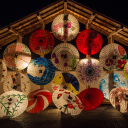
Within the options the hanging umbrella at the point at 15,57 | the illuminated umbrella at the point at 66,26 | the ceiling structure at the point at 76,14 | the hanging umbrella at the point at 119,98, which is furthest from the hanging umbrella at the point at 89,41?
the hanging umbrella at the point at 15,57

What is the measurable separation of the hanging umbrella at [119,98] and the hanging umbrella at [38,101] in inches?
90.8

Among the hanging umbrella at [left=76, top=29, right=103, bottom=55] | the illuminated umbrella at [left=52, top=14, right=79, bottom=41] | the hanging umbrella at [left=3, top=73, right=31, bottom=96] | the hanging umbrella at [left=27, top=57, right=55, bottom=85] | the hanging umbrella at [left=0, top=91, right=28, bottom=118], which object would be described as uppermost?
the illuminated umbrella at [left=52, top=14, right=79, bottom=41]

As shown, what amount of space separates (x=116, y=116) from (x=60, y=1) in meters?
4.81

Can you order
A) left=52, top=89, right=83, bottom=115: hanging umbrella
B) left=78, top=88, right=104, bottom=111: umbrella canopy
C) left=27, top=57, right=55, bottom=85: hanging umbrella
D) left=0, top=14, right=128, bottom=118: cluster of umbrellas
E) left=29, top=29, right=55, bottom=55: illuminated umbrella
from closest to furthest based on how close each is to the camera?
left=52, top=89, right=83, bottom=115: hanging umbrella
left=78, top=88, right=104, bottom=111: umbrella canopy
left=0, top=14, right=128, bottom=118: cluster of umbrellas
left=27, top=57, right=55, bottom=85: hanging umbrella
left=29, top=29, right=55, bottom=55: illuminated umbrella

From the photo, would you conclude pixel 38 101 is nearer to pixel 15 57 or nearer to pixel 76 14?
pixel 15 57

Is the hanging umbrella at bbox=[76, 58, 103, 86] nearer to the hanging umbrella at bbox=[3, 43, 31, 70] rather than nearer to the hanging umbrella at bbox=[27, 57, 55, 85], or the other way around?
the hanging umbrella at bbox=[27, 57, 55, 85]

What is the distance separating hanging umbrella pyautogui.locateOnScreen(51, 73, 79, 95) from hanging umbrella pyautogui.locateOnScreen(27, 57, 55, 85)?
25 centimetres

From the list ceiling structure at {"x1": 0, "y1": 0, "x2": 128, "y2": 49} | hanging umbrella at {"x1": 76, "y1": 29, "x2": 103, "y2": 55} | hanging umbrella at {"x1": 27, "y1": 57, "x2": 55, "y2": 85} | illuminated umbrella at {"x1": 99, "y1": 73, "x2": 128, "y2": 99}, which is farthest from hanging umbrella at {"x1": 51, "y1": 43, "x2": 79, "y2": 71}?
ceiling structure at {"x1": 0, "y1": 0, "x2": 128, "y2": 49}

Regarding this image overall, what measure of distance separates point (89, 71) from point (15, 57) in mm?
2841

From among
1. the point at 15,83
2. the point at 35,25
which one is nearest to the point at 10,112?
the point at 15,83

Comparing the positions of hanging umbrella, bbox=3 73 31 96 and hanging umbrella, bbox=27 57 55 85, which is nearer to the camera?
hanging umbrella, bbox=27 57 55 85

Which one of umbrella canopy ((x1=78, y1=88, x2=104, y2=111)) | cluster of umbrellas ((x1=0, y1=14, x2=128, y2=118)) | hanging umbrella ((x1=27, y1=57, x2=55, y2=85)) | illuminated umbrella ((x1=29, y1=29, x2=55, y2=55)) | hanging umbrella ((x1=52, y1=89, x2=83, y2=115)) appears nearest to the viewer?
hanging umbrella ((x1=52, y1=89, x2=83, y2=115))

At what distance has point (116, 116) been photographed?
3734mm

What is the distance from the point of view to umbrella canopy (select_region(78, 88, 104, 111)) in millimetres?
3605
